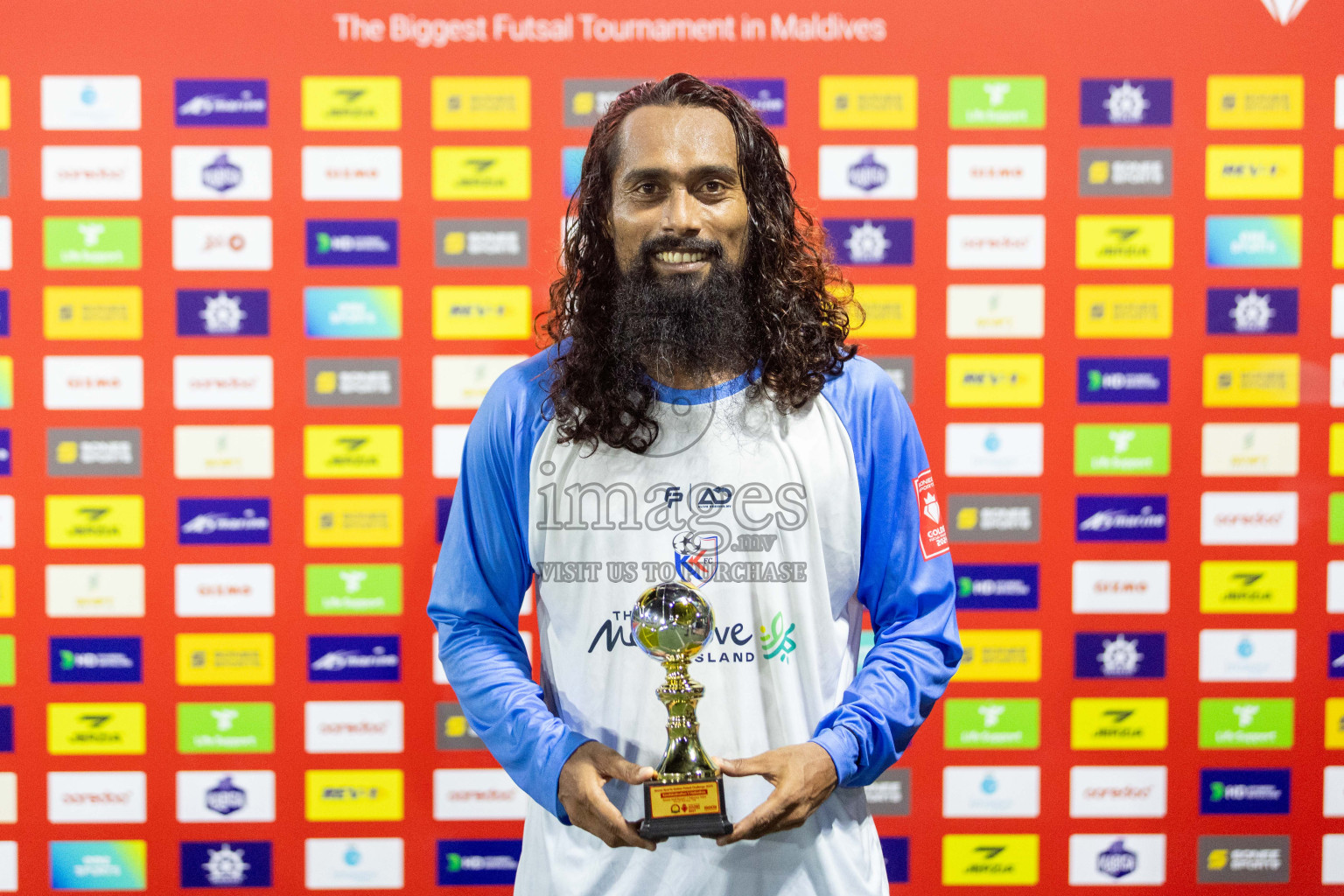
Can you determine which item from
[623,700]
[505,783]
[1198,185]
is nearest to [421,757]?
[505,783]

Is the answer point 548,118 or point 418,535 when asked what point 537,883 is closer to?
point 418,535

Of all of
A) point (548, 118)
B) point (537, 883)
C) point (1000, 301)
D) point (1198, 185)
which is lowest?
point (537, 883)

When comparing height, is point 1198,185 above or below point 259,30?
below

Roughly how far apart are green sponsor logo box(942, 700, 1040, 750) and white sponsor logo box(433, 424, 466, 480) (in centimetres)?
131

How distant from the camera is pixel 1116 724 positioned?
221 centimetres

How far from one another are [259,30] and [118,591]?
1.35 meters

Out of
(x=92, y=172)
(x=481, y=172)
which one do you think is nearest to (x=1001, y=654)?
(x=481, y=172)

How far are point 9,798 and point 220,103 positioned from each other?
1.73 metres

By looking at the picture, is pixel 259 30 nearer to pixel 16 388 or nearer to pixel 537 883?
pixel 16 388

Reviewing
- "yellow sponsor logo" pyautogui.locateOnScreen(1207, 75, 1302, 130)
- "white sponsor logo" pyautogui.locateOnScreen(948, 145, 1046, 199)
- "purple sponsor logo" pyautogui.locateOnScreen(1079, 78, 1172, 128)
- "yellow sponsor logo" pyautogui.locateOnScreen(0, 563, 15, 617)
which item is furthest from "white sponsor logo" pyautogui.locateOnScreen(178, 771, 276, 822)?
"yellow sponsor logo" pyautogui.locateOnScreen(1207, 75, 1302, 130)

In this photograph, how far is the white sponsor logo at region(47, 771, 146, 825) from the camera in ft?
7.25

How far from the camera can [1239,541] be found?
7.17ft

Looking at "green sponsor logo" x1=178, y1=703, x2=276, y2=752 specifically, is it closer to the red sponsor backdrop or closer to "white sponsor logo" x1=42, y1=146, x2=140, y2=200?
the red sponsor backdrop

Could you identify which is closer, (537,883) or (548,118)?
(537,883)
